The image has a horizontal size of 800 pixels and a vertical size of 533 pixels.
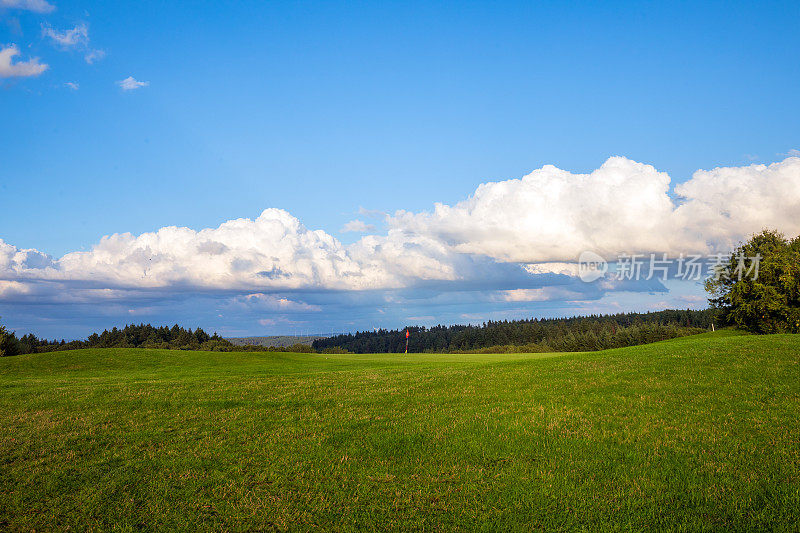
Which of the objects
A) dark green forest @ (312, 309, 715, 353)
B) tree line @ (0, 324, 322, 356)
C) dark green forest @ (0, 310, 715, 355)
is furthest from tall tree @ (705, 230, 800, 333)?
tree line @ (0, 324, 322, 356)

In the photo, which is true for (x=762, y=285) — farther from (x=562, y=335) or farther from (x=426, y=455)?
(x=562, y=335)

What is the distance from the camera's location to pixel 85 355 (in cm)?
3878

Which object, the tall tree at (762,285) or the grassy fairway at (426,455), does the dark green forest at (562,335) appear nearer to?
the tall tree at (762,285)

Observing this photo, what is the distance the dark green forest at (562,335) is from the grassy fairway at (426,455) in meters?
97.4

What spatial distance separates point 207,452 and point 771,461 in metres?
12.2

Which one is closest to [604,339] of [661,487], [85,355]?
[85,355]

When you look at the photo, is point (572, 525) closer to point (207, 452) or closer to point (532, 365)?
point (207, 452)

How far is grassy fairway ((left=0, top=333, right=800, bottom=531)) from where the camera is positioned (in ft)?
25.6

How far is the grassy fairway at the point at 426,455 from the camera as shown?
779cm

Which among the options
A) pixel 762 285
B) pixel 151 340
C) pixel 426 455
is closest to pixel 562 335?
pixel 762 285

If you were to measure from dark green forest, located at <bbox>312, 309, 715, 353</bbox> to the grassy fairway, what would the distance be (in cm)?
9744

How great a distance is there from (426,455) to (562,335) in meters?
152

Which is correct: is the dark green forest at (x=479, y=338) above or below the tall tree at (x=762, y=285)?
below

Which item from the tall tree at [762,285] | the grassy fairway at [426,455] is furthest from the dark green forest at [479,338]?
the grassy fairway at [426,455]
